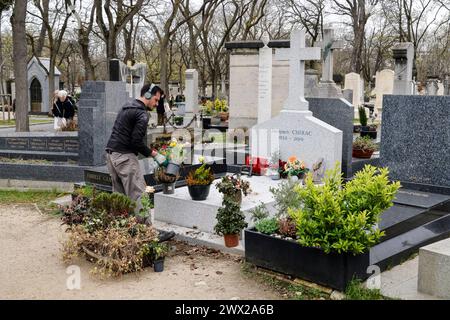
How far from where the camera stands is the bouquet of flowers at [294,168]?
8891 millimetres

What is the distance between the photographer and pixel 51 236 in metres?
7.32

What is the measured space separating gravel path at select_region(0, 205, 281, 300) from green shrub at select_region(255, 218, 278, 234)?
0.55m

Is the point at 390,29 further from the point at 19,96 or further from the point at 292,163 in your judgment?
the point at 292,163

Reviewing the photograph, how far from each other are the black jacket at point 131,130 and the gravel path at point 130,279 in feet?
4.49

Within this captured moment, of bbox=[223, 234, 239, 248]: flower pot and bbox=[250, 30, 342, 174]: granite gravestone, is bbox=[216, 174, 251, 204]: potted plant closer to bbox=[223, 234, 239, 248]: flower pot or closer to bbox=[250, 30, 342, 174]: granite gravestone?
bbox=[223, 234, 239, 248]: flower pot

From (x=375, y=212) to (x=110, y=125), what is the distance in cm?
765

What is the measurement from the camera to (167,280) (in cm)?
554

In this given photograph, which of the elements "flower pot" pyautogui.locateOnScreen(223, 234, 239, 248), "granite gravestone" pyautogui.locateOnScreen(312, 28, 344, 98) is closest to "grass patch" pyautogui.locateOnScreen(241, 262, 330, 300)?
"flower pot" pyautogui.locateOnScreen(223, 234, 239, 248)

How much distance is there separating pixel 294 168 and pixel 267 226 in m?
3.31

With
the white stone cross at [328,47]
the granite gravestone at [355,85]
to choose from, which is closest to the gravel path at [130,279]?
the white stone cross at [328,47]

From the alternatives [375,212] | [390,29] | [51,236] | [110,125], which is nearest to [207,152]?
[110,125]

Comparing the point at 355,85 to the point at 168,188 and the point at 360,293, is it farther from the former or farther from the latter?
the point at 360,293

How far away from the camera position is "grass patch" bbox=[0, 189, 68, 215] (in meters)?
9.12

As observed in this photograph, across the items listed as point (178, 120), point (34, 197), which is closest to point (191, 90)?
point (178, 120)
